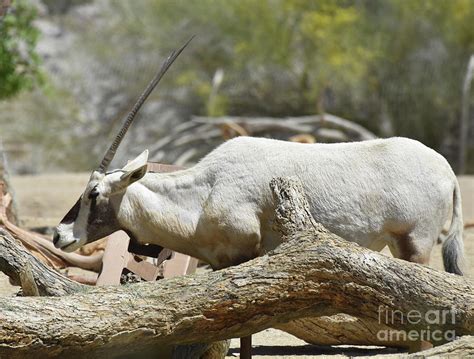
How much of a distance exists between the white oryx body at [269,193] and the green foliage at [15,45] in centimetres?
511

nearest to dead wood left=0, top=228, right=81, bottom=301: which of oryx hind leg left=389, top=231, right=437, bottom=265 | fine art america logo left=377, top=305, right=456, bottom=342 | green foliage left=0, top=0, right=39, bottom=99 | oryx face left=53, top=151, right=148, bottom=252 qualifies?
oryx face left=53, top=151, right=148, bottom=252

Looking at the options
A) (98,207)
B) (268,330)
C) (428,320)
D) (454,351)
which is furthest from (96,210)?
(454,351)

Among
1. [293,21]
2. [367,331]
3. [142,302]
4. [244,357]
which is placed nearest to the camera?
[142,302]

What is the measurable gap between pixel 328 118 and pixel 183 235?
10250 mm

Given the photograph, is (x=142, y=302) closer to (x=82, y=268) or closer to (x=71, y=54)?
(x=82, y=268)

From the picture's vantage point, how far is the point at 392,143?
249 inches

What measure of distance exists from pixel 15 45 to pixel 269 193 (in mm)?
6378

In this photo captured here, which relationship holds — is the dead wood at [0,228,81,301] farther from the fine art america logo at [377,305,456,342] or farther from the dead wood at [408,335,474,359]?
the dead wood at [408,335,474,359]

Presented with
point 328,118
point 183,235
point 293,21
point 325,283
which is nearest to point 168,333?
point 325,283

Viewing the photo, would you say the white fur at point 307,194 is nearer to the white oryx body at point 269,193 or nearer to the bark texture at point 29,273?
the white oryx body at point 269,193

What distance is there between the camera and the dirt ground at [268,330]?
6195mm

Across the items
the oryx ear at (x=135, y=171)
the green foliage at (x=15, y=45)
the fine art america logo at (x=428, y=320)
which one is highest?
the green foliage at (x=15, y=45)

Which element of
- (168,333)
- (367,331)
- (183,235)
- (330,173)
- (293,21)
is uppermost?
(293,21)

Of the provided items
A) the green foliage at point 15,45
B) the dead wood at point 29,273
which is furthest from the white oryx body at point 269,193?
the green foliage at point 15,45
